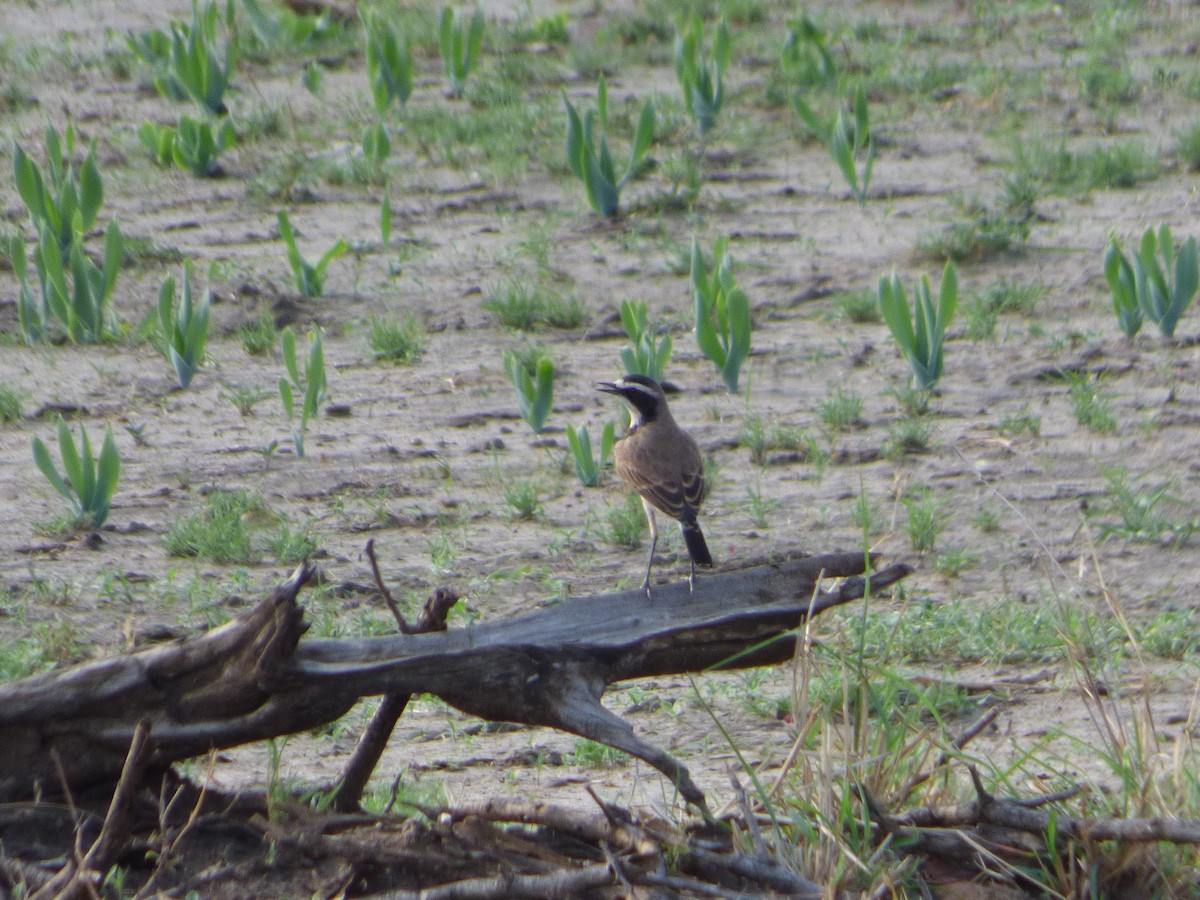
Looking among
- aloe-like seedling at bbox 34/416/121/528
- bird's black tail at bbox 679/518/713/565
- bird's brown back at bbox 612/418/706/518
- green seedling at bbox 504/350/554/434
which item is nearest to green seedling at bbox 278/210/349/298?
green seedling at bbox 504/350/554/434

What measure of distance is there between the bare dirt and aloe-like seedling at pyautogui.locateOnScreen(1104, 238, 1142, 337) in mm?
203

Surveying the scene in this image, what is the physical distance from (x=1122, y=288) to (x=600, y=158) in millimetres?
2899

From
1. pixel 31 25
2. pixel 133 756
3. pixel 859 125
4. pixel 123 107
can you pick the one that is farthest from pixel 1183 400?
pixel 31 25

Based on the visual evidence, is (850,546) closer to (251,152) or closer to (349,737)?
(349,737)

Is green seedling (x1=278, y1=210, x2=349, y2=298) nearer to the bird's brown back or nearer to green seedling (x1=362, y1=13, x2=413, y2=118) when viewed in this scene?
green seedling (x1=362, y1=13, x2=413, y2=118)

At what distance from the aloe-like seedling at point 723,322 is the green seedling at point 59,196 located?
3025 mm

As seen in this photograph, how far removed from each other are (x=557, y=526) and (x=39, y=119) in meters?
6.14

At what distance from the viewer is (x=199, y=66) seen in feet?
33.0

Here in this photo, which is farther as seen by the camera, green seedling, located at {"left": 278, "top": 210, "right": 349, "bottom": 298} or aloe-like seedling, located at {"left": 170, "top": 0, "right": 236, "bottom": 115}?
aloe-like seedling, located at {"left": 170, "top": 0, "right": 236, "bottom": 115}

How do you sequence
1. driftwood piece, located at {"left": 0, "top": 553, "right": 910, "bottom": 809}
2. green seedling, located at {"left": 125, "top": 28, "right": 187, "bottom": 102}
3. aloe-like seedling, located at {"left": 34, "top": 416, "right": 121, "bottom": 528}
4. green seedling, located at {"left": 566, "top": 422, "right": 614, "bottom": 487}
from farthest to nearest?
green seedling, located at {"left": 125, "top": 28, "right": 187, "bottom": 102} < green seedling, located at {"left": 566, "top": 422, "right": 614, "bottom": 487} < aloe-like seedling, located at {"left": 34, "top": 416, "right": 121, "bottom": 528} < driftwood piece, located at {"left": 0, "top": 553, "right": 910, "bottom": 809}

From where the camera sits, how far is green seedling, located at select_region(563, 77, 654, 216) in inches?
346

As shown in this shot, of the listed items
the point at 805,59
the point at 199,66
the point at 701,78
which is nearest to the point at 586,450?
the point at 701,78

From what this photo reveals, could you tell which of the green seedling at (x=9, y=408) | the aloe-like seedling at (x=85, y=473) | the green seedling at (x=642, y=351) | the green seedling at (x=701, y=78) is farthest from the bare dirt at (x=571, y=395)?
the green seedling at (x=642, y=351)

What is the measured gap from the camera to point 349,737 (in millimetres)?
4891
